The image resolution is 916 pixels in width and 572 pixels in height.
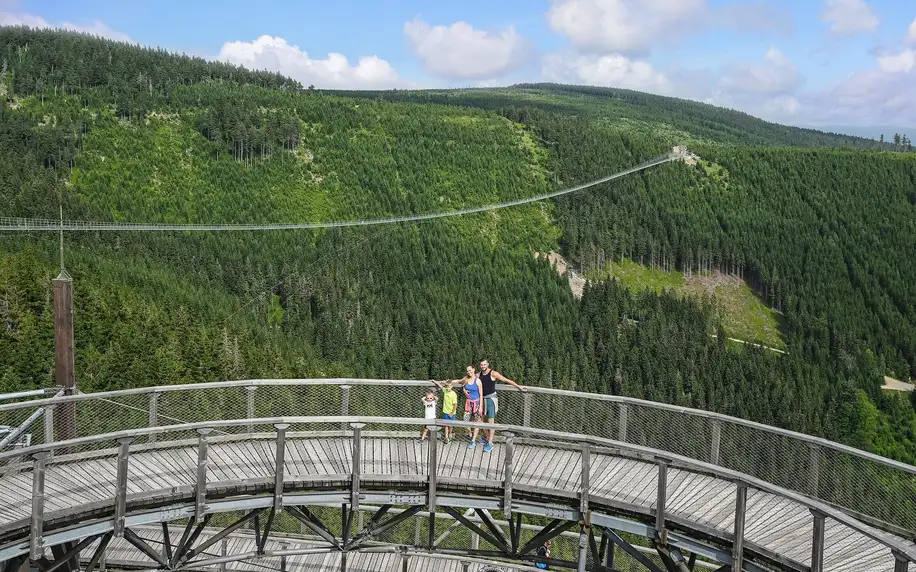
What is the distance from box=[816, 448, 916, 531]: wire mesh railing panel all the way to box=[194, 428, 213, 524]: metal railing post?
9303mm

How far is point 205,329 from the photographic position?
6856 cm

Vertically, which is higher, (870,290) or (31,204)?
(31,204)

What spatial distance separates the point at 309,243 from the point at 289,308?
15.9 metres

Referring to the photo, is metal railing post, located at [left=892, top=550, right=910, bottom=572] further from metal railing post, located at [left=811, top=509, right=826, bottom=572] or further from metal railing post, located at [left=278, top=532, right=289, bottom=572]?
metal railing post, located at [left=278, top=532, right=289, bottom=572]

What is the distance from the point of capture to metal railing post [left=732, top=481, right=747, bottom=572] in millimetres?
10977

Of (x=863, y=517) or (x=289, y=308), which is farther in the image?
(x=289, y=308)

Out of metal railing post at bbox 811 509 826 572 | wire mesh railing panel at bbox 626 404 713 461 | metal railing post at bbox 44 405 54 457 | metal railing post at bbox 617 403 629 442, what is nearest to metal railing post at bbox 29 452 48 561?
metal railing post at bbox 44 405 54 457

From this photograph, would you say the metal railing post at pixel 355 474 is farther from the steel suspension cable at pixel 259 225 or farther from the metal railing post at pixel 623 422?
the steel suspension cable at pixel 259 225

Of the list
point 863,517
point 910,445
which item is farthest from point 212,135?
point 863,517

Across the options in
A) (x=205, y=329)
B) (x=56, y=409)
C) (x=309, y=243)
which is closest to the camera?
(x=56, y=409)

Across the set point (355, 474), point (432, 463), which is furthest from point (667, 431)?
point (355, 474)

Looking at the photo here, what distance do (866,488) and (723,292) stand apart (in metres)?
151

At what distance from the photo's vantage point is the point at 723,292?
159 meters

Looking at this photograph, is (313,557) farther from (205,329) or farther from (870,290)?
(870,290)
